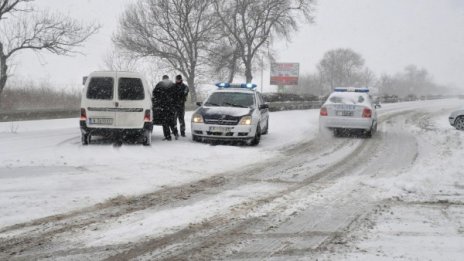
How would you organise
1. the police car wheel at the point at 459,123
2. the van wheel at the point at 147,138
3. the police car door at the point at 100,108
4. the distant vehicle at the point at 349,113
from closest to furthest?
1. the police car door at the point at 100,108
2. the van wheel at the point at 147,138
3. the distant vehicle at the point at 349,113
4. the police car wheel at the point at 459,123

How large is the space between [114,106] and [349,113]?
7833mm

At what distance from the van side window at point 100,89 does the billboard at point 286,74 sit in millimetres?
42016

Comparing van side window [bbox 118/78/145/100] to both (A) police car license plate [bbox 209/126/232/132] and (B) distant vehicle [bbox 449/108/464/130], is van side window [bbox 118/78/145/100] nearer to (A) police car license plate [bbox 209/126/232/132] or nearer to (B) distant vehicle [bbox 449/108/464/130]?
(A) police car license plate [bbox 209/126/232/132]

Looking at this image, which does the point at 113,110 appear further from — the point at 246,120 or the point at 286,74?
the point at 286,74

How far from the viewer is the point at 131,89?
12.0 meters

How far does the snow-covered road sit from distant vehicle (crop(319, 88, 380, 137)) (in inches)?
127

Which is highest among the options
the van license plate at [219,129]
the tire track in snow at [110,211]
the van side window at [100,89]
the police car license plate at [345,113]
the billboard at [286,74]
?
the billboard at [286,74]

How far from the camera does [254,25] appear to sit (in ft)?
140

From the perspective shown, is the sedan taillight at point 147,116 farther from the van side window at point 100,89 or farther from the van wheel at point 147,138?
the van side window at point 100,89

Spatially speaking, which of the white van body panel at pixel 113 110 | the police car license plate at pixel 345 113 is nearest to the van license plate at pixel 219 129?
the white van body panel at pixel 113 110

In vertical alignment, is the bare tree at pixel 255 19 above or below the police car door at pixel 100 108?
above

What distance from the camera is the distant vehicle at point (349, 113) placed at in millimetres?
15805

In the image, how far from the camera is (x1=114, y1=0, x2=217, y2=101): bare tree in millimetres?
44844

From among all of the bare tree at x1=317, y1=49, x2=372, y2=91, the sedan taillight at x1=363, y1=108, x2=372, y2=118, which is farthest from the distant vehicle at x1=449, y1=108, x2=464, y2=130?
the bare tree at x1=317, y1=49, x2=372, y2=91
